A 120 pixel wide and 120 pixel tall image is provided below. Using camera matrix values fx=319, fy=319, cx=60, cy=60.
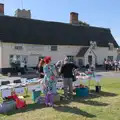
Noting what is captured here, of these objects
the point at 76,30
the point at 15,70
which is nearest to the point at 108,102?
the point at 15,70

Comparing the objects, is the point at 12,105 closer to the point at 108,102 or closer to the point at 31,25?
the point at 108,102

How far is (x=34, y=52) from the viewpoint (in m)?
42.5

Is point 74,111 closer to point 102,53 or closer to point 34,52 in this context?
point 34,52

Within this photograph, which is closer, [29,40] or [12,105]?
[12,105]

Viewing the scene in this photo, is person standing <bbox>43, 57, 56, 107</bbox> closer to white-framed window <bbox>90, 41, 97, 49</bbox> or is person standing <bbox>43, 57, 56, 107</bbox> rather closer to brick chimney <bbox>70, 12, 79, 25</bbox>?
white-framed window <bbox>90, 41, 97, 49</bbox>

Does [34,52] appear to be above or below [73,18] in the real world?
below

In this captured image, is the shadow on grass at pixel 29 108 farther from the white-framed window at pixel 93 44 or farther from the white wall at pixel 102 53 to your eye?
the white wall at pixel 102 53

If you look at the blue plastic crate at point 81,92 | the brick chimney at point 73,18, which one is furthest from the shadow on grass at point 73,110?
the brick chimney at point 73,18

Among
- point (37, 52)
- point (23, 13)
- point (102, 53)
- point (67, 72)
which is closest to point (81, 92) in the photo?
point (67, 72)

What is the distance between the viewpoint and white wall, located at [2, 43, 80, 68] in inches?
1551

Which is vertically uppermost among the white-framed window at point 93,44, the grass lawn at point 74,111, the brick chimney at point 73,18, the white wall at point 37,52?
the brick chimney at point 73,18

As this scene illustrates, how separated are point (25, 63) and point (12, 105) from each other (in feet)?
97.9

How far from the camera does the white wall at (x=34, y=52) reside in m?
39.4

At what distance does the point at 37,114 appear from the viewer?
10.7 m
